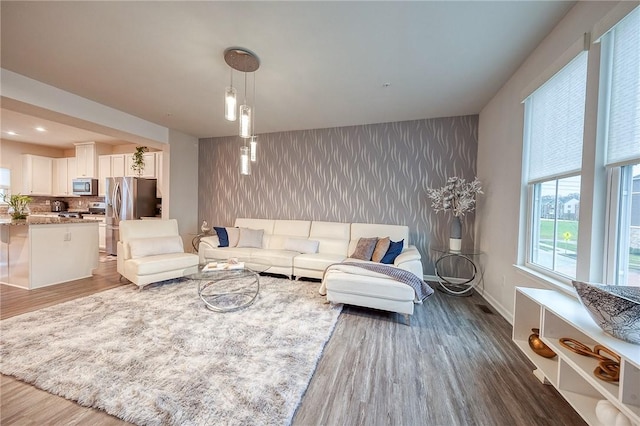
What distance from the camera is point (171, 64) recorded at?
2.62m

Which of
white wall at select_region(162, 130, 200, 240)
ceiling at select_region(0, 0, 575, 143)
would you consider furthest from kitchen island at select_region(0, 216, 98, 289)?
ceiling at select_region(0, 0, 575, 143)

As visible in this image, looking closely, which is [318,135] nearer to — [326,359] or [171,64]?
[171,64]

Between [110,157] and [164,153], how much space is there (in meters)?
1.99

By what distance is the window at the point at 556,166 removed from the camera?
6.25 feet

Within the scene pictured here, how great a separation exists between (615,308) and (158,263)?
166 inches

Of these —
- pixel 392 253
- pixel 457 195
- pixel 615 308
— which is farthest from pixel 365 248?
pixel 615 308

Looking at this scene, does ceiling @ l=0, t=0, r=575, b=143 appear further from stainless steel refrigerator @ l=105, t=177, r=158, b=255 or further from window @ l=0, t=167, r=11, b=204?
window @ l=0, t=167, r=11, b=204

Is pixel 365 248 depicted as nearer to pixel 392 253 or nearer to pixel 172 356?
pixel 392 253

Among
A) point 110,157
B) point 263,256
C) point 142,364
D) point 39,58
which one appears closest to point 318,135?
point 263,256

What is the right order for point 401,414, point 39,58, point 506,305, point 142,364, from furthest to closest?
point 506,305 < point 39,58 < point 142,364 < point 401,414

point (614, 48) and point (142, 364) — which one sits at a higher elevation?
point (614, 48)

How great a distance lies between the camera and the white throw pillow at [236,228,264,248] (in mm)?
4465

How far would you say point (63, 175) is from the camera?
6.33 m

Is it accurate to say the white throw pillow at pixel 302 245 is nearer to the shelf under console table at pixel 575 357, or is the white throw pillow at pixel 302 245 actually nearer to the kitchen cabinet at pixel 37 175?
the shelf under console table at pixel 575 357
